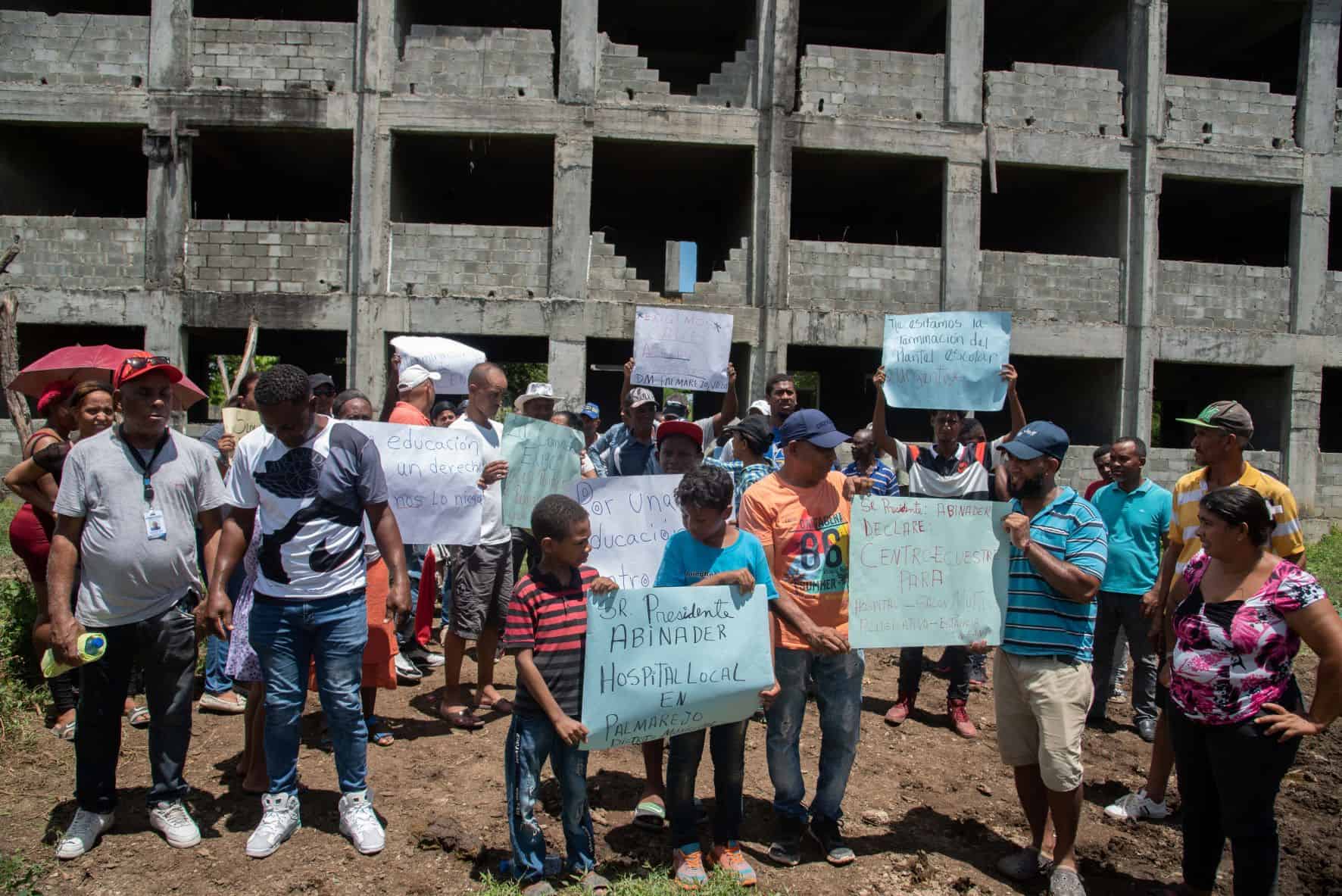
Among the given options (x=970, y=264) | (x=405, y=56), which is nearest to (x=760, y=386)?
(x=970, y=264)

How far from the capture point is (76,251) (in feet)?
43.7

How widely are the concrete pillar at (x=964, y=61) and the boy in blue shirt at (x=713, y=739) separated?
41.8 feet

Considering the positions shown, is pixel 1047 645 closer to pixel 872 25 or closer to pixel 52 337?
pixel 872 25

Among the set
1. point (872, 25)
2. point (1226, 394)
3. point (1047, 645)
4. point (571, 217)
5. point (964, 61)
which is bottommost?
point (1047, 645)

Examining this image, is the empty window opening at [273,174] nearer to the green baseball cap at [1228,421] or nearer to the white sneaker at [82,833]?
the white sneaker at [82,833]

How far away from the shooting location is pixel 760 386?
13.8 m

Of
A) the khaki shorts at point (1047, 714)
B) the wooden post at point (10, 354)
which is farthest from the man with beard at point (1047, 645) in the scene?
the wooden post at point (10, 354)

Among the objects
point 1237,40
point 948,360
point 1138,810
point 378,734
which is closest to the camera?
point 1138,810

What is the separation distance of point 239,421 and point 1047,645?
17.6ft

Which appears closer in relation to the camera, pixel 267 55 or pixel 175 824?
pixel 175 824

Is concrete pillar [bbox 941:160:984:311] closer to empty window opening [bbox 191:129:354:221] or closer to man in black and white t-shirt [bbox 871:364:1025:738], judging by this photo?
man in black and white t-shirt [bbox 871:364:1025:738]

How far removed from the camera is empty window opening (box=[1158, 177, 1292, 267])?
52.4 feet

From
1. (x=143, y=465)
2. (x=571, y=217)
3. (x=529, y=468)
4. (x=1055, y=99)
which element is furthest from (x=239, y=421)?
(x=1055, y=99)

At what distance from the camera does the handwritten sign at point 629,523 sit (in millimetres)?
4531
